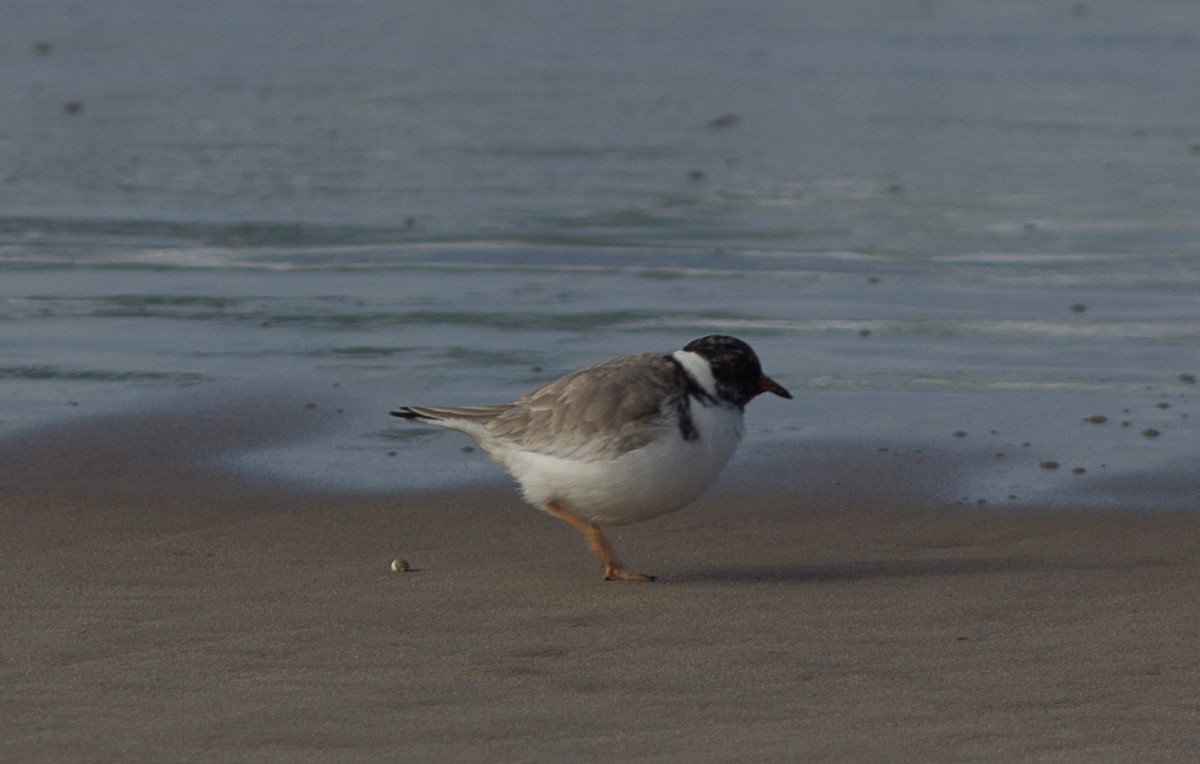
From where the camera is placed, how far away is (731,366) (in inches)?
248

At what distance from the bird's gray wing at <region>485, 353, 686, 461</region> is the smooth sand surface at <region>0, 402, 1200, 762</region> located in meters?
0.47

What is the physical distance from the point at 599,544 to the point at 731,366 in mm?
765

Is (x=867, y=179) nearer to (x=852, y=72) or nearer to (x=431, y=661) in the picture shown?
(x=852, y=72)

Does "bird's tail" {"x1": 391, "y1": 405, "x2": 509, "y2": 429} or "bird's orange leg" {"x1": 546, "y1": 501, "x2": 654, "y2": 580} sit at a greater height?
"bird's tail" {"x1": 391, "y1": 405, "x2": 509, "y2": 429}

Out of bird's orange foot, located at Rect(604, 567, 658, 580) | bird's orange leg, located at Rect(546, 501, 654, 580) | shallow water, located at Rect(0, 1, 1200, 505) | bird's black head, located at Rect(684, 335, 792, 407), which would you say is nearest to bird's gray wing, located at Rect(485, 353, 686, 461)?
bird's black head, located at Rect(684, 335, 792, 407)

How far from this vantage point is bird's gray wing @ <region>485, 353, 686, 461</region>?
613 centimetres

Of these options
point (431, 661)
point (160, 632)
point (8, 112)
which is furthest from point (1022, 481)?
point (8, 112)

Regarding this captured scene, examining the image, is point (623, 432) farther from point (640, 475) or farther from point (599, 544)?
point (599, 544)

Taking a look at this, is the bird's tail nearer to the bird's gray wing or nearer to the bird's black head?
the bird's gray wing

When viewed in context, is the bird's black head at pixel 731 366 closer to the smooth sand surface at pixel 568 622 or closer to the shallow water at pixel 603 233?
the smooth sand surface at pixel 568 622

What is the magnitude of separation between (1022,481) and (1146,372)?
199cm

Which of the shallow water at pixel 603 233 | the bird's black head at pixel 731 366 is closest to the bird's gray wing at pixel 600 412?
the bird's black head at pixel 731 366

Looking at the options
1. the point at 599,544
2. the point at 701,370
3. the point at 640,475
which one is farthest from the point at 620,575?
the point at 701,370

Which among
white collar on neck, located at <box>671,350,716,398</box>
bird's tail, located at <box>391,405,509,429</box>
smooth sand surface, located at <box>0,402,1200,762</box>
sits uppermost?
white collar on neck, located at <box>671,350,716,398</box>
